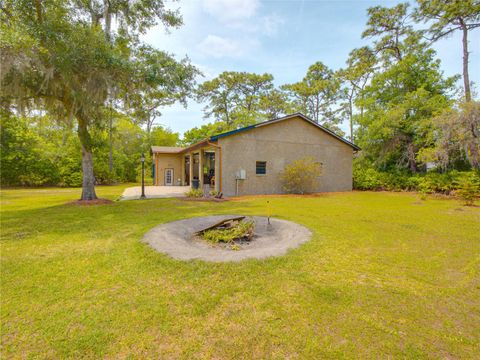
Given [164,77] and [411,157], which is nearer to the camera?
[164,77]

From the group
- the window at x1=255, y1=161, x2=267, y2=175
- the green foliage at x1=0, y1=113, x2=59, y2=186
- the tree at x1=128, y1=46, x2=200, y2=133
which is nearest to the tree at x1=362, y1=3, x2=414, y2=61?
the window at x1=255, y1=161, x2=267, y2=175

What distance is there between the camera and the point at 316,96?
27703mm

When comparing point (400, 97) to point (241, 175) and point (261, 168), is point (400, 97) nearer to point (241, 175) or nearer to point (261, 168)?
point (261, 168)

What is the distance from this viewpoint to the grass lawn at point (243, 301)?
6.15ft

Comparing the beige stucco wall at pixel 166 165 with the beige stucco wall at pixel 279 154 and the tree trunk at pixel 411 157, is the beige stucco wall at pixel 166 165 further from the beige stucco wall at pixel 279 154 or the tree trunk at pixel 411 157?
the tree trunk at pixel 411 157

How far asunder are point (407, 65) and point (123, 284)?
21.5m

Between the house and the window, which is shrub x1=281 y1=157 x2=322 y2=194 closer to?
the house

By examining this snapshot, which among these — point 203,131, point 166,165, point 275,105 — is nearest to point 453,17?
point 275,105

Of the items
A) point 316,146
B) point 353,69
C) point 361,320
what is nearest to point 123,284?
point 361,320

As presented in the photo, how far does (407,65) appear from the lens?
1631 centimetres

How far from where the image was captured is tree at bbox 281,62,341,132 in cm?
2708

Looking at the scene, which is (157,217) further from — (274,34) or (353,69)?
(353,69)

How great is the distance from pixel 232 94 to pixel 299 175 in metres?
20.3

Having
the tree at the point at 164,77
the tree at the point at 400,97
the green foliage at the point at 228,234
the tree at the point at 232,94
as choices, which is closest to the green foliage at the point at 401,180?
the tree at the point at 400,97
